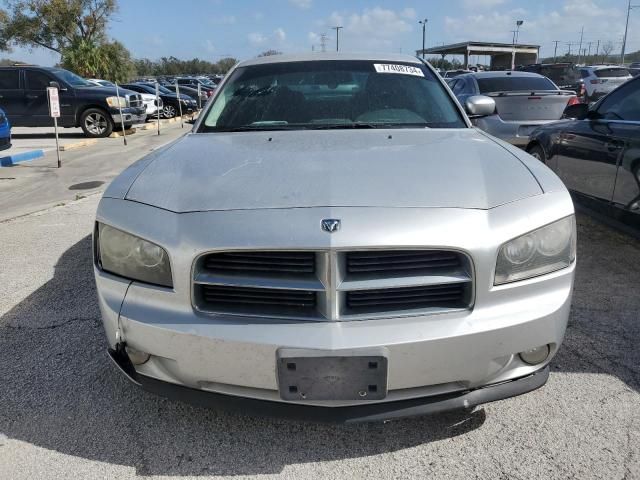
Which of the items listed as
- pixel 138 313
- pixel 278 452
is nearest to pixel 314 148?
pixel 138 313

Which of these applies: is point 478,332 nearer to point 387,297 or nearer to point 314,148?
point 387,297

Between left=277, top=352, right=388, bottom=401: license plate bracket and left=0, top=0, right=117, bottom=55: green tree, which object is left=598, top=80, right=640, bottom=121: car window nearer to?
left=277, top=352, right=388, bottom=401: license plate bracket

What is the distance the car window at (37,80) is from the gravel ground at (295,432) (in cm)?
1280

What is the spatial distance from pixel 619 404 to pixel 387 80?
2266 millimetres

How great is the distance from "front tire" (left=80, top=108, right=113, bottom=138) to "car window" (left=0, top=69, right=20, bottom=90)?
1800 millimetres

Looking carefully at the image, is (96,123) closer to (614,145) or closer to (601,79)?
(614,145)

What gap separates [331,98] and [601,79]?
20.7m

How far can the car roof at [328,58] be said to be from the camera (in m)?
3.66

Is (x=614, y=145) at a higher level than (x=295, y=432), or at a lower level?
higher

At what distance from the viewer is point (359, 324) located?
5.91 ft

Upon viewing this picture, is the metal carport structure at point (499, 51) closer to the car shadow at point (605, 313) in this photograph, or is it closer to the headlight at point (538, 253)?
the car shadow at point (605, 313)

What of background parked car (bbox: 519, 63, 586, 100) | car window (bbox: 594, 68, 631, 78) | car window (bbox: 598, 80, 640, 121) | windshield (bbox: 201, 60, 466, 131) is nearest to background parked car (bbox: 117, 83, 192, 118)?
background parked car (bbox: 519, 63, 586, 100)

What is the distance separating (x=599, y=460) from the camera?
2043 mm

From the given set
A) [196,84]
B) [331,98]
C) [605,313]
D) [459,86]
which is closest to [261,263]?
[331,98]
